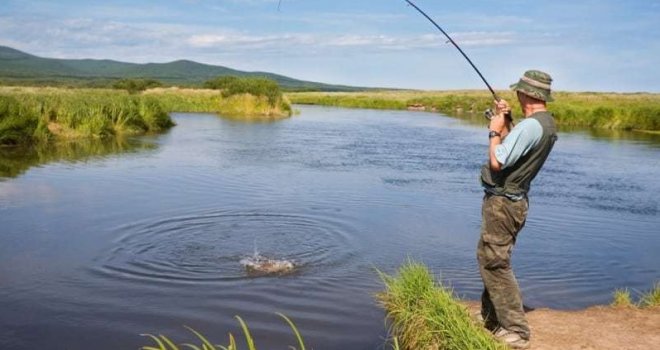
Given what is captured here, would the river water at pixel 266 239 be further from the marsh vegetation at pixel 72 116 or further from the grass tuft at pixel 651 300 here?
the marsh vegetation at pixel 72 116

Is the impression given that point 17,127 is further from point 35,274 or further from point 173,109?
point 173,109

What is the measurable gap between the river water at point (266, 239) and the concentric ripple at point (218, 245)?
1.3 inches

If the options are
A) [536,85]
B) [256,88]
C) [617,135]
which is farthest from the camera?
[256,88]

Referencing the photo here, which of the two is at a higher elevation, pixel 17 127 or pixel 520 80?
pixel 520 80

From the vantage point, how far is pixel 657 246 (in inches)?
349

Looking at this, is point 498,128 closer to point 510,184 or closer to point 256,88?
point 510,184

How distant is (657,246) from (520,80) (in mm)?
5613

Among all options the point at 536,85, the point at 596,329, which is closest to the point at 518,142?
the point at 536,85

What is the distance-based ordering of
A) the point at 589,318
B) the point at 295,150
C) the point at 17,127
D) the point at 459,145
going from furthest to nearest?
the point at 459,145 < the point at 295,150 < the point at 17,127 < the point at 589,318

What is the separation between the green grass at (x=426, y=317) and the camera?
168 inches

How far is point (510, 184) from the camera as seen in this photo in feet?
14.4

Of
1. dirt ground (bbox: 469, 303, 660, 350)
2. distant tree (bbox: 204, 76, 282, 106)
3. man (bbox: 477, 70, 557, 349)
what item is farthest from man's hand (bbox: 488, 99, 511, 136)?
distant tree (bbox: 204, 76, 282, 106)

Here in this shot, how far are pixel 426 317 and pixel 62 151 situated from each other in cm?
1459

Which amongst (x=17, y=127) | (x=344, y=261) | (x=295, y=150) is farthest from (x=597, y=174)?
(x=17, y=127)
